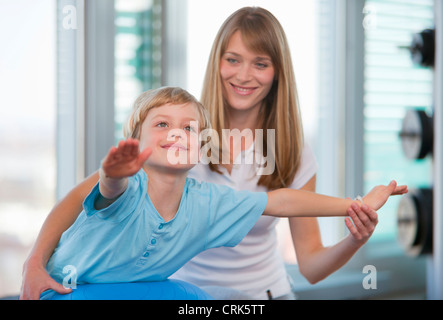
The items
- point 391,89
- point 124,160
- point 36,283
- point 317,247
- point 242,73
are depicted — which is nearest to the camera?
point 124,160

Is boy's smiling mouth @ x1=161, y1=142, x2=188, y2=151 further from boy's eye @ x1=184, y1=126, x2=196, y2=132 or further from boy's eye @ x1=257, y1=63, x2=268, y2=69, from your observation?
boy's eye @ x1=257, y1=63, x2=268, y2=69

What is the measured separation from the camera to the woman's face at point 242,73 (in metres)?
0.74

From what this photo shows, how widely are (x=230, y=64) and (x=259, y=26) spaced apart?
0.24ft

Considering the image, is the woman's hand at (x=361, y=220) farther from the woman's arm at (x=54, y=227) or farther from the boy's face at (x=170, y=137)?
the woman's arm at (x=54, y=227)

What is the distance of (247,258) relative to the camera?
2.80 feet

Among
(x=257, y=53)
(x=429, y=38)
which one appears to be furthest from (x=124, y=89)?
(x=429, y=38)

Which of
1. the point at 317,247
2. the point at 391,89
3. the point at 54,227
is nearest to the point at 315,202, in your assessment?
the point at 317,247

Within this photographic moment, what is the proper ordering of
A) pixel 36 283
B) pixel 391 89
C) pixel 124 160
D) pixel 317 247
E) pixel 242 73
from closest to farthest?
pixel 124 160, pixel 36 283, pixel 242 73, pixel 317 247, pixel 391 89

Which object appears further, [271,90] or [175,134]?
[271,90]

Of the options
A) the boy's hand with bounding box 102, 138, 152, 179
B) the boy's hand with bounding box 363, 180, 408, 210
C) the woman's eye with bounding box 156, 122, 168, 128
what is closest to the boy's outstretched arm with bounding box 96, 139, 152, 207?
the boy's hand with bounding box 102, 138, 152, 179

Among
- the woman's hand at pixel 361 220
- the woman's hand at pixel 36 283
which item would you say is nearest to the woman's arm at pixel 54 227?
the woman's hand at pixel 36 283

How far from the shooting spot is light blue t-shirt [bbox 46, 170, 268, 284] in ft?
2.03

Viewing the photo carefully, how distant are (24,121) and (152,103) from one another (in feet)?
1.11

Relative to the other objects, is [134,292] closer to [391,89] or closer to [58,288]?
[58,288]
